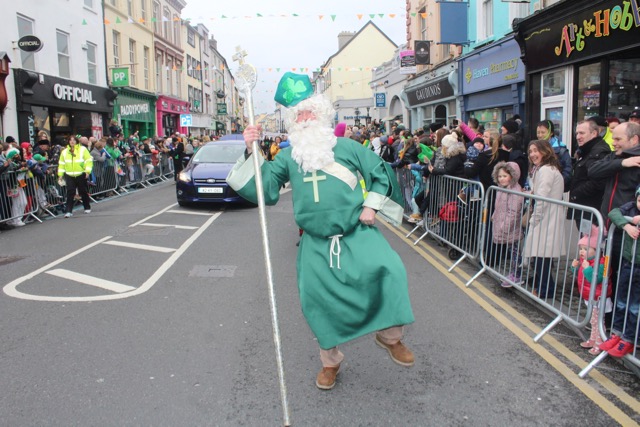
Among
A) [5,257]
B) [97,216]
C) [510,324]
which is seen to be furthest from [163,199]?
[510,324]

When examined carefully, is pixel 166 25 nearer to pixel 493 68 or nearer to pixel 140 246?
pixel 493 68

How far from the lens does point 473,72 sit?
734 inches

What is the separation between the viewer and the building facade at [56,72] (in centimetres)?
1769

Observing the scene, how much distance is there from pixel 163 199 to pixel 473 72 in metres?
10.8

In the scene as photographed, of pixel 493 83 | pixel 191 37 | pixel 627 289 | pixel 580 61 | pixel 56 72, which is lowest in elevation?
pixel 627 289

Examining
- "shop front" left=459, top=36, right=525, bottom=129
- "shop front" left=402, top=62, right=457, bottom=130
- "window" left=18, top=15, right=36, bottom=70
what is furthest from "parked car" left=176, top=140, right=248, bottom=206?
"shop front" left=402, top=62, right=457, bottom=130

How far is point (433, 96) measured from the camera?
23516mm

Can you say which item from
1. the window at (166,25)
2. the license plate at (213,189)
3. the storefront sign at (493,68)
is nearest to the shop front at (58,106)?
the license plate at (213,189)

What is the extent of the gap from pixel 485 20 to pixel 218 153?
9594mm

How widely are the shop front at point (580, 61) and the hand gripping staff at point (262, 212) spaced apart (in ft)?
27.5

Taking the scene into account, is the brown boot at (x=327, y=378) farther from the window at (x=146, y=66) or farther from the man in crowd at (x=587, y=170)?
the window at (x=146, y=66)

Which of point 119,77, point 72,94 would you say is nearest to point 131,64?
point 119,77

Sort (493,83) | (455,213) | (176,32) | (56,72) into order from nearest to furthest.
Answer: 1. (455,213)
2. (493,83)
3. (56,72)
4. (176,32)

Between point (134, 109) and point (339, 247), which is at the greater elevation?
point (134, 109)
